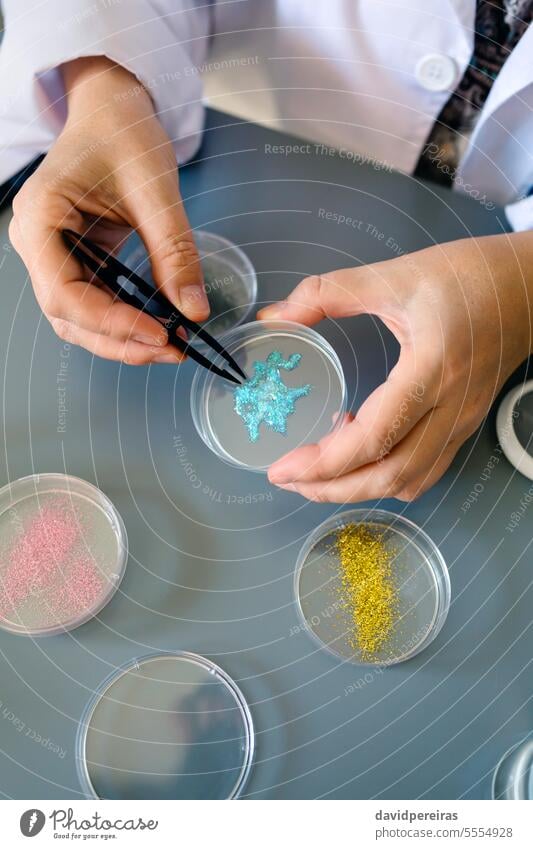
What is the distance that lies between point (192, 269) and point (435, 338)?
0.26 metres

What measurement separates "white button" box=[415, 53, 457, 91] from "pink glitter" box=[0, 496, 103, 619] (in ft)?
2.11

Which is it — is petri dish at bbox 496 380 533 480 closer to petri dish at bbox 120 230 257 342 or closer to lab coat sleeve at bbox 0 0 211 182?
petri dish at bbox 120 230 257 342

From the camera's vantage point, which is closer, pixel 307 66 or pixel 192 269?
pixel 192 269

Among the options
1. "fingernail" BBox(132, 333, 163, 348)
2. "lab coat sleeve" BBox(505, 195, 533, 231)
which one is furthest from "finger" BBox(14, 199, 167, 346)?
"lab coat sleeve" BBox(505, 195, 533, 231)

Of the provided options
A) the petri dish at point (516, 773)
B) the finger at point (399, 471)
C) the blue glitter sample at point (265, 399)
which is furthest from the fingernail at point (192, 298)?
the petri dish at point (516, 773)

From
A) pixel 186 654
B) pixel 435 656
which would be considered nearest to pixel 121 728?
pixel 186 654

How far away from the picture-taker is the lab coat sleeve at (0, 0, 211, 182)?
2.67 feet

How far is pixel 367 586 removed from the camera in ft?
2.48

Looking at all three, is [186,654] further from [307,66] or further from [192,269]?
[307,66]

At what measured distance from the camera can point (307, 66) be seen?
96 cm

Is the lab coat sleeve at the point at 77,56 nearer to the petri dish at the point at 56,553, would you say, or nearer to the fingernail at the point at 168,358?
the fingernail at the point at 168,358

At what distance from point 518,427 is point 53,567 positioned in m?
0.52

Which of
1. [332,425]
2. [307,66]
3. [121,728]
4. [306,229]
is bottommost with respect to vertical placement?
[121,728]

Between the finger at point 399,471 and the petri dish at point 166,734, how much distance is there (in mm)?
208
